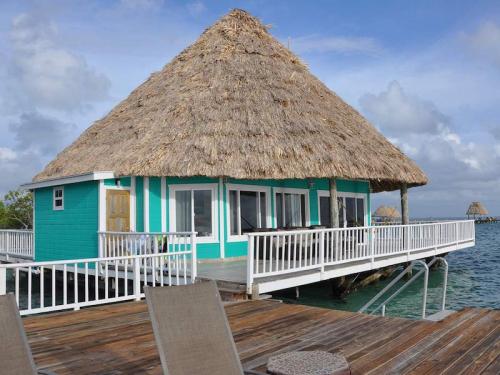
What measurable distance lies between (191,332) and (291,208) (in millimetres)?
11998

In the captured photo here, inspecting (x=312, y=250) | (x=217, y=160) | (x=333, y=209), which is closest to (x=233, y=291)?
(x=312, y=250)

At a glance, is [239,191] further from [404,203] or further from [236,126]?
[404,203]

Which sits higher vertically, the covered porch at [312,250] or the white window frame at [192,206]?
the white window frame at [192,206]

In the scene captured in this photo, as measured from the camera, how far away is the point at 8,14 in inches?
438

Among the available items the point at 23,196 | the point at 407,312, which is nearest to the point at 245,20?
the point at 407,312

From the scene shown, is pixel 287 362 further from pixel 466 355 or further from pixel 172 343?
pixel 466 355

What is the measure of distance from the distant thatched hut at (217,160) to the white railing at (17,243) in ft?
5.51

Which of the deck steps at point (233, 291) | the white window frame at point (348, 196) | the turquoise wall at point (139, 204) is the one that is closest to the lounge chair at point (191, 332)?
the deck steps at point (233, 291)

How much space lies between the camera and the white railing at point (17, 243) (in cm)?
1608

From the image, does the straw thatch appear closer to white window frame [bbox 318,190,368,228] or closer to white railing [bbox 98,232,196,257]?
white window frame [bbox 318,190,368,228]

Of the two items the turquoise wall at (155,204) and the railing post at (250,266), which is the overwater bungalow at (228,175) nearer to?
the turquoise wall at (155,204)

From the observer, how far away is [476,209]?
241ft

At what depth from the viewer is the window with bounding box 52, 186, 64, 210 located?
13461 mm

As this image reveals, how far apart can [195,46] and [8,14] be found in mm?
7719
